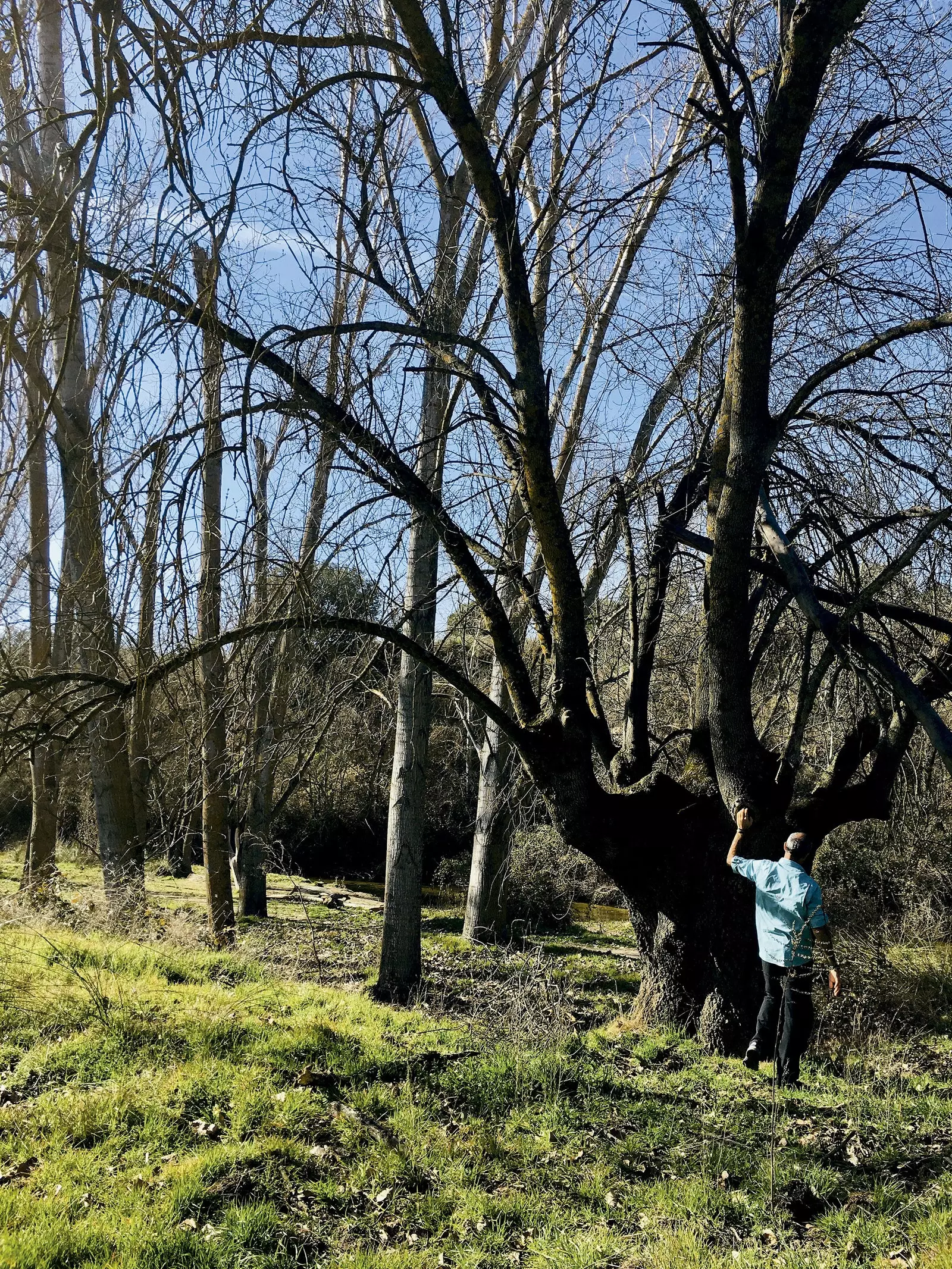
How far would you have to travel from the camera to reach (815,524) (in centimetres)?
698

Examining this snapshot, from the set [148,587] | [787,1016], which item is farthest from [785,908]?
[148,587]

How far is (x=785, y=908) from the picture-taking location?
6266mm

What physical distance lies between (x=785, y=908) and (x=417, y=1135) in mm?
2867

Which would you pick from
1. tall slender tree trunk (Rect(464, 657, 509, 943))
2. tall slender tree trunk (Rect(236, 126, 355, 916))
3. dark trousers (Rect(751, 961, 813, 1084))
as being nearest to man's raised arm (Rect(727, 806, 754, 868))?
dark trousers (Rect(751, 961, 813, 1084))

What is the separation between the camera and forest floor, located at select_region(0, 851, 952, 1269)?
390 cm

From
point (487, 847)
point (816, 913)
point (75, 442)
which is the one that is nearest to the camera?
point (75, 442)

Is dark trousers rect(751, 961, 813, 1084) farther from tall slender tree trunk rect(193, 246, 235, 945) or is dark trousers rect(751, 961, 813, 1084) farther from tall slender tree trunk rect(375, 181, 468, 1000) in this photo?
tall slender tree trunk rect(375, 181, 468, 1000)

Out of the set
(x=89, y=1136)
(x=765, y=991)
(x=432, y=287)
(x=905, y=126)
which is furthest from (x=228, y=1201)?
(x=905, y=126)

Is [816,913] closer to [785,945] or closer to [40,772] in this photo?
[785,945]

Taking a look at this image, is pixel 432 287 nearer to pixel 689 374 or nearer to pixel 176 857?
pixel 689 374

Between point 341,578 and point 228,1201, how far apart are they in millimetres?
4027

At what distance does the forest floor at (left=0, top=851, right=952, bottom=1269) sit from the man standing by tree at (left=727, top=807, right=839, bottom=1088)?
0.25 meters

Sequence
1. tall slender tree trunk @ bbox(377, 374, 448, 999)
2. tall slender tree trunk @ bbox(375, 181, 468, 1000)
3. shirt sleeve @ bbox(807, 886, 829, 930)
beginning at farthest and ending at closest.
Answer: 1. tall slender tree trunk @ bbox(377, 374, 448, 999)
2. tall slender tree trunk @ bbox(375, 181, 468, 1000)
3. shirt sleeve @ bbox(807, 886, 829, 930)

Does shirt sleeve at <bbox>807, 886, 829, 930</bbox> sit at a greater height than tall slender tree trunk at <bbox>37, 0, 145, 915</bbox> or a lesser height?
lesser
